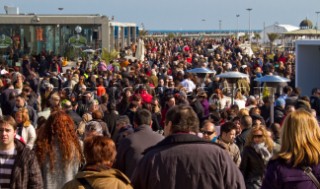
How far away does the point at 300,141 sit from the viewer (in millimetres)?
5043

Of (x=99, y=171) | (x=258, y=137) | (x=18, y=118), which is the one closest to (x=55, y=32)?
(x=18, y=118)

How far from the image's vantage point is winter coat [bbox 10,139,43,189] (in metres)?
6.53

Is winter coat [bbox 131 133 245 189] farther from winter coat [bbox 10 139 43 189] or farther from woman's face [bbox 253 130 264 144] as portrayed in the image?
woman's face [bbox 253 130 264 144]

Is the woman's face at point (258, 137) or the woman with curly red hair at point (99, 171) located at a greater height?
the woman with curly red hair at point (99, 171)

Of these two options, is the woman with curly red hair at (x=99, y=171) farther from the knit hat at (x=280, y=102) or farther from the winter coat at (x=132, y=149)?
the knit hat at (x=280, y=102)

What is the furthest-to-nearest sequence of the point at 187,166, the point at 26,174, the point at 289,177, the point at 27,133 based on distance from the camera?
1. the point at 27,133
2. the point at 26,174
3. the point at 187,166
4. the point at 289,177

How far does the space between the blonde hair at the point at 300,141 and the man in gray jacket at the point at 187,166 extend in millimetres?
472

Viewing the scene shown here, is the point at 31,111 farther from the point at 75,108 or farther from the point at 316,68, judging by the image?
the point at 316,68

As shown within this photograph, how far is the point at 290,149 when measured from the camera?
506 centimetres

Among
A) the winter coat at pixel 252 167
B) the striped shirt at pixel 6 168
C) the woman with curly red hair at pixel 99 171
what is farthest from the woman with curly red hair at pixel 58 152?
the winter coat at pixel 252 167

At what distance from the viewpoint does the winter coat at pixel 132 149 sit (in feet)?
23.9

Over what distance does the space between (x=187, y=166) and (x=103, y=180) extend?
63 centimetres

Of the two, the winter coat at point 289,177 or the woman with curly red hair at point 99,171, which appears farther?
the woman with curly red hair at point 99,171

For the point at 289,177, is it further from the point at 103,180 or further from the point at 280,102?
the point at 280,102
